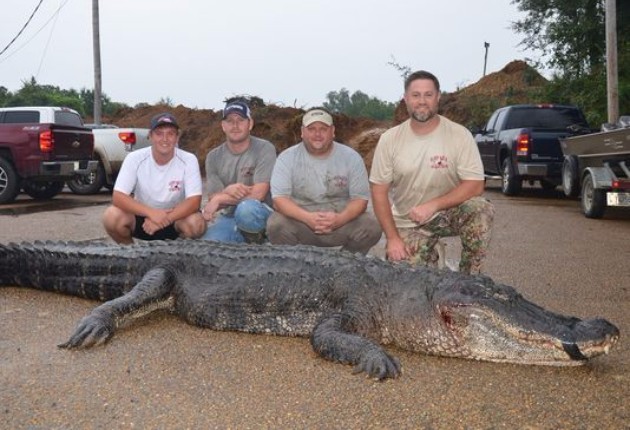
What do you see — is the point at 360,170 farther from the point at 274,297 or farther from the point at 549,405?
the point at 549,405

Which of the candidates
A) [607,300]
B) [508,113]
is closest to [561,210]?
[508,113]

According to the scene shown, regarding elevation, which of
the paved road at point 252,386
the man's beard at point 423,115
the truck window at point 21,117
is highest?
the truck window at point 21,117

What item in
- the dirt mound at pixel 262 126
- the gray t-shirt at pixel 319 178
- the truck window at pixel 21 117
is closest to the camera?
the gray t-shirt at pixel 319 178

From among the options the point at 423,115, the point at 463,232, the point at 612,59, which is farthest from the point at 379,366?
the point at 612,59

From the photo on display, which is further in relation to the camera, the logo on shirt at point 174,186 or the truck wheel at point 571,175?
the truck wheel at point 571,175

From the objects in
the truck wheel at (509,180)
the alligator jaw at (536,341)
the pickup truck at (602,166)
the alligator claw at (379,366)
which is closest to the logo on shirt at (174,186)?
the alligator claw at (379,366)

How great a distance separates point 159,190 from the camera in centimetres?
682

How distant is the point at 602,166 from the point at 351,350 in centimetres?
948

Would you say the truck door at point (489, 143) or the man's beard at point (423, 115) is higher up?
the truck door at point (489, 143)

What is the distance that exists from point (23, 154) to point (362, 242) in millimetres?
11204

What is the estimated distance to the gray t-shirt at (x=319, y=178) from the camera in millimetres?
6391

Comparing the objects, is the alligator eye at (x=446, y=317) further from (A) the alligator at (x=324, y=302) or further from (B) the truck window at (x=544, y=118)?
(B) the truck window at (x=544, y=118)

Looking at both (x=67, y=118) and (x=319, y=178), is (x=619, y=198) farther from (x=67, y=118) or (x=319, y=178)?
(x=67, y=118)

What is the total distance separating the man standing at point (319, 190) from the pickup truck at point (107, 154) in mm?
12608
